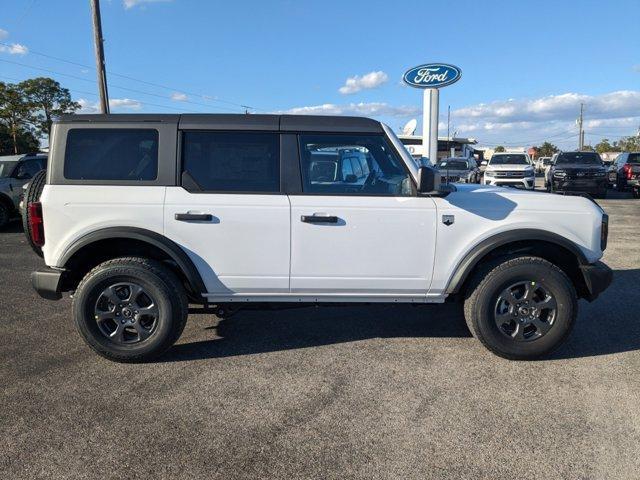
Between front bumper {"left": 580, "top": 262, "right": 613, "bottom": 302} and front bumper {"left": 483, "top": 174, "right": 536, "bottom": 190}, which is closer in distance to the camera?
front bumper {"left": 580, "top": 262, "right": 613, "bottom": 302}

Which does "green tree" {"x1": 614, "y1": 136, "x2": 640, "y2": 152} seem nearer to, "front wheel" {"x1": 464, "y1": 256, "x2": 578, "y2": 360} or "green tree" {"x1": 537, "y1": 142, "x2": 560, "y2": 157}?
"green tree" {"x1": 537, "y1": 142, "x2": 560, "y2": 157}

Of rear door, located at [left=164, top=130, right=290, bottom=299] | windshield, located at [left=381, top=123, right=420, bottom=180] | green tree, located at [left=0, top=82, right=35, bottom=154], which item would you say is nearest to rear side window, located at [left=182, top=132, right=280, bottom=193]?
rear door, located at [left=164, top=130, right=290, bottom=299]

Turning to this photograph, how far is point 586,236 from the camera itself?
4.05 metres

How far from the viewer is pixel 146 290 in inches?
156

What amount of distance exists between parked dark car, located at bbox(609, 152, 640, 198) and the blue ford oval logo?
834cm

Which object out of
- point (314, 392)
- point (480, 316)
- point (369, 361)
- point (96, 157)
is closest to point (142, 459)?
point (314, 392)

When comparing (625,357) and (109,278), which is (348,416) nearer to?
(109,278)

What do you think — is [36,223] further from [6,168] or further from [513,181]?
[513,181]

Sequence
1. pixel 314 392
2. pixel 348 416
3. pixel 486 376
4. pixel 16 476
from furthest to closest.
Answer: pixel 486 376 → pixel 314 392 → pixel 348 416 → pixel 16 476

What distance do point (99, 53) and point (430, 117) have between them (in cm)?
1163

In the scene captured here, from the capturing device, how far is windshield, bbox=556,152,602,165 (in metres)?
19.7

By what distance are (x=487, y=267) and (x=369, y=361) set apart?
3.95 feet

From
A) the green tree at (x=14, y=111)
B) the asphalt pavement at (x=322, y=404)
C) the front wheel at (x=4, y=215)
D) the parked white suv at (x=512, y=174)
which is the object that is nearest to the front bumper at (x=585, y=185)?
the parked white suv at (x=512, y=174)

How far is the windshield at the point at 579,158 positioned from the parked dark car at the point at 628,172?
1701 mm
